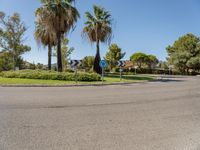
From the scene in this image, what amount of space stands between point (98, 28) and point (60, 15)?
8988 millimetres

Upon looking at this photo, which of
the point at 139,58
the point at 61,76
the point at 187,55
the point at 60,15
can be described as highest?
the point at 60,15

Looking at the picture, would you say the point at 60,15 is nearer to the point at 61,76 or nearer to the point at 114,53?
the point at 61,76

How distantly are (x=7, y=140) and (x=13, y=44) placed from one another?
166 ft

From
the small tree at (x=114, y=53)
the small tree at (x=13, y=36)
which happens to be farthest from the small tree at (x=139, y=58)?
the small tree at (x=13, y=36)

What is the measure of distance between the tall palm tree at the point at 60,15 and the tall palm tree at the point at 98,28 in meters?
7.28

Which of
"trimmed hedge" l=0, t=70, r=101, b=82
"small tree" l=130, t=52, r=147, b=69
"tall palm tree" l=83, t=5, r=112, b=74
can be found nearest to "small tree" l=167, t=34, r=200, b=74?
"small tree" l=130, t=52, r=147, b=69

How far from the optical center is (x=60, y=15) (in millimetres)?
33781

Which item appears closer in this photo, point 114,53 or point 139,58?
point 114,53

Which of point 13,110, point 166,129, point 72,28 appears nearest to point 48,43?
Answer: point 72,28

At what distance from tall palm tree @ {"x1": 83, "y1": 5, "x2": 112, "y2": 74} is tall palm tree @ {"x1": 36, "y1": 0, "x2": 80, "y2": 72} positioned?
23.9ft

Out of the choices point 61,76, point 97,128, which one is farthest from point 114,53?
point 97,128

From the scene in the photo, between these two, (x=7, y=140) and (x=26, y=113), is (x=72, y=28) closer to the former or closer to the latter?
(x=26, y=113)

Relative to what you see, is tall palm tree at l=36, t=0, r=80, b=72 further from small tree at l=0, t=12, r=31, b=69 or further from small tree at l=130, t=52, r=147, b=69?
small tree at l=130, t=52, r=147, b=69

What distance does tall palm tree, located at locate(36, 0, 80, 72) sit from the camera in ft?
109
